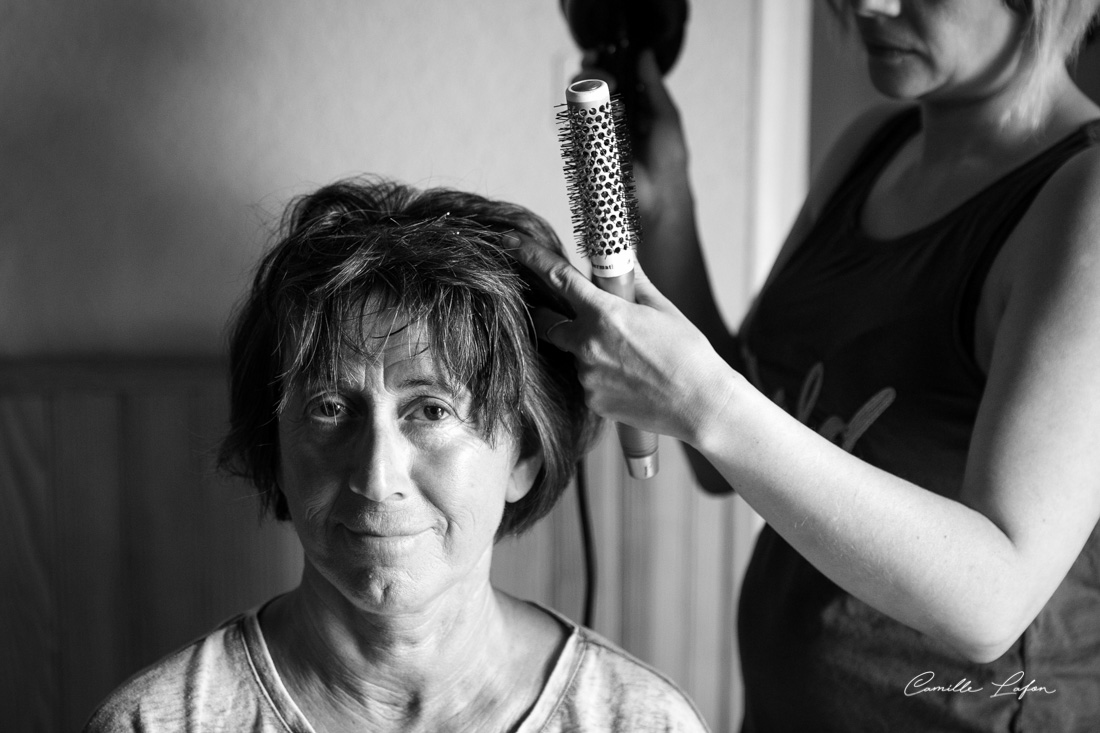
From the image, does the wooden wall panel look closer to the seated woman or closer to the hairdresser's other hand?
the seated woman

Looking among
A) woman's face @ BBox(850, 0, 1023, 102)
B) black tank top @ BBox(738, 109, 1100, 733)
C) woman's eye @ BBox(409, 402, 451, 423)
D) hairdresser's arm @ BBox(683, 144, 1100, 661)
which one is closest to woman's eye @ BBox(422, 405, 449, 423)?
woman's eye @ BBox(409, 402, 451, 423)

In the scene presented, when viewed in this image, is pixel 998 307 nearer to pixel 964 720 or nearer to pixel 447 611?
pixel 964 720

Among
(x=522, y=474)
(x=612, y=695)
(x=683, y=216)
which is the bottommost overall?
(x=612, y=695)

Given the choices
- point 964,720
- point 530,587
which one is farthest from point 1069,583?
point 530,587

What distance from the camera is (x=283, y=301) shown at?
3.09 ft

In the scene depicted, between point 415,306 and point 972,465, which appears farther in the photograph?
point 415,306

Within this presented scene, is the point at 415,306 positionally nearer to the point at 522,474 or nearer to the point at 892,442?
the point at 522,474

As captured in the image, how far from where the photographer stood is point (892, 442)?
39.3 inches

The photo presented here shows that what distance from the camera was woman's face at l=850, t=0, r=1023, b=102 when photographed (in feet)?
3.01

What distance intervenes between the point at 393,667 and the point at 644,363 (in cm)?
44

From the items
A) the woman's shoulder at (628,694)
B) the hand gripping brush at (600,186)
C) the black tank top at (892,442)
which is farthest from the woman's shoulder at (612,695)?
the hand gripping brush at (600,186)

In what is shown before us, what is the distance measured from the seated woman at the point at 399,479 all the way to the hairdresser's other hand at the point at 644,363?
15 cm

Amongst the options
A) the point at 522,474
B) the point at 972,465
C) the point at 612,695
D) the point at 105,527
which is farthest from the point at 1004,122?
the point at 105,527

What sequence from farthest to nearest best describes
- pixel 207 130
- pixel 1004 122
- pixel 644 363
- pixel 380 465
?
pixel 207 130 < pixel 1004 122 < pixel 380 465 < pixel 644 363
